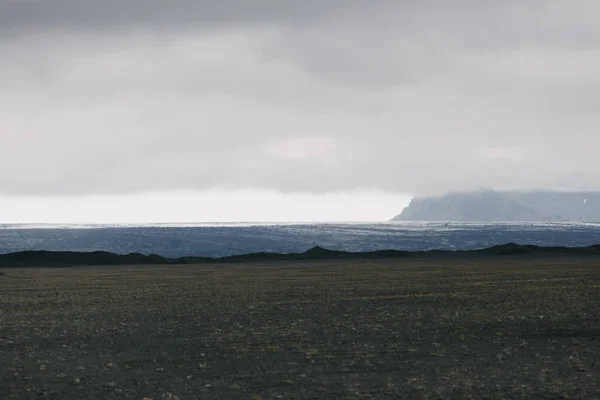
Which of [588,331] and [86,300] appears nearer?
[588,331]

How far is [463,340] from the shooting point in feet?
64.2

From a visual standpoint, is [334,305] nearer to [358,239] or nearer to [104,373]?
[104,373]

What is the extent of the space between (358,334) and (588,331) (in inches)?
235

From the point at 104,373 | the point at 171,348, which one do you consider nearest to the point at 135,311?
the point at 171,348

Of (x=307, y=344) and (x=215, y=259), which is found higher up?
(x=307, y=344)

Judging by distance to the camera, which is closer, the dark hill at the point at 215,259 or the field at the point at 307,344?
the field at the point at 307,344

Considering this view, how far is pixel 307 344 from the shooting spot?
1928cm

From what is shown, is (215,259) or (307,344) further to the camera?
(215,259)

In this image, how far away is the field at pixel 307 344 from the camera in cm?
1414

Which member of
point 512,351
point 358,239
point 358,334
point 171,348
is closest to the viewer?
point 512,351

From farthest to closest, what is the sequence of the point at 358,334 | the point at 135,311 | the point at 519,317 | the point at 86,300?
the point at 86,300, the point at 135,311, the point at 519,317, the point at 358,334

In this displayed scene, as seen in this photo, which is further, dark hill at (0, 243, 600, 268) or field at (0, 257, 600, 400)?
dark hill at (0, 243, 600, 268)

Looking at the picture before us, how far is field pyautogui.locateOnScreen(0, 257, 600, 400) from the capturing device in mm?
14141

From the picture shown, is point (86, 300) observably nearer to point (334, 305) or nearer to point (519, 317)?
point (334, 305)
